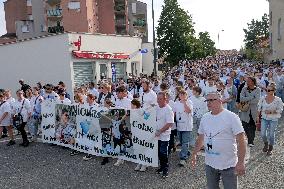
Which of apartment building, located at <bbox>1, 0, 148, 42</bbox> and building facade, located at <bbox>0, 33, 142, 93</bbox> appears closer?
building facade, located at <bbox>0, 33, 142, 93</bbox>

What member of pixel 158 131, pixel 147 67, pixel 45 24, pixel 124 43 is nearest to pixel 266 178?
pixel 158 131

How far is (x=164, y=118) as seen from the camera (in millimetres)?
8039

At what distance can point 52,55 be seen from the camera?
24438 mm

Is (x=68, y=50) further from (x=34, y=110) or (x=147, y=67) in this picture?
(x=147, y=67)

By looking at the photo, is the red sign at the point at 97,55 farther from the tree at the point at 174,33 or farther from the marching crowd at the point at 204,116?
the tree at the point at 174,33

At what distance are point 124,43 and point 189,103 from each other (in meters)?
20.9

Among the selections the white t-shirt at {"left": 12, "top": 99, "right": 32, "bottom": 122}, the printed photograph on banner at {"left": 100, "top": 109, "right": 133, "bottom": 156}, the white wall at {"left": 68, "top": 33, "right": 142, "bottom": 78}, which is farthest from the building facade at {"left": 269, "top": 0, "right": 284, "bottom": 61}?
the printed photograph on banner at {"left": 100, "top": 109, "right": 133, "bottom": 156}

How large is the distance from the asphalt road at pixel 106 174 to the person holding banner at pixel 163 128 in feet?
0.90

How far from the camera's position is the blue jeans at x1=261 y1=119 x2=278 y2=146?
9102 millimetres

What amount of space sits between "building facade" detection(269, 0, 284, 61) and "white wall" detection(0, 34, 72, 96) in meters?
33.2

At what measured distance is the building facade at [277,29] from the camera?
48562 mm

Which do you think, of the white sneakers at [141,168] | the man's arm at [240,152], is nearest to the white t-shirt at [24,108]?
the white sneakers at [141,168]

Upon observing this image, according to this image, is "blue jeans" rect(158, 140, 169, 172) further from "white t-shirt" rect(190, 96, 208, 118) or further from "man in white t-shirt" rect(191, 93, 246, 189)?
"man in white t-shirt" rect(191, 93, 246, 189)

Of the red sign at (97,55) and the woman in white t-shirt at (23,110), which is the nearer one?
the woman in white t-shirt at (23,110)
